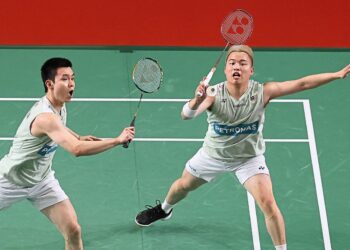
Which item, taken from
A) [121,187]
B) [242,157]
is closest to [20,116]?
[121,187]

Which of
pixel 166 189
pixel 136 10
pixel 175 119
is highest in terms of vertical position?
pixel 136 10

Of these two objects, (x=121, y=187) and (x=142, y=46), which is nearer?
(x=121, y=187)

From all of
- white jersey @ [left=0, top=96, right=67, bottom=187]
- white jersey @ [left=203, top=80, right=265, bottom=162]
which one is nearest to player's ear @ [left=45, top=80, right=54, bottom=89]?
white jersey @ [left=0, top=96, right=67, bottom=187]

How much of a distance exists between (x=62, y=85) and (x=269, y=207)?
6.95 ft

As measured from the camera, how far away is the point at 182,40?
41.2 ft

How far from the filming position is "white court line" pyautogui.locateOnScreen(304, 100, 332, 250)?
9383 millimetres

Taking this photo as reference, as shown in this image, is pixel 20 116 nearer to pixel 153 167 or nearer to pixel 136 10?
pixel 153 167

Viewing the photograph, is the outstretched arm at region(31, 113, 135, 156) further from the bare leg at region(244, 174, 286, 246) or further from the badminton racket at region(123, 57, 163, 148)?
the bare leg at region(244, 174, 286, 246)

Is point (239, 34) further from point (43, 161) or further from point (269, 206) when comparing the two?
point (43, 161)

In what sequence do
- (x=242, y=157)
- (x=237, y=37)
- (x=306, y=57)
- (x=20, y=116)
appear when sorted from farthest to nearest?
(x=306, y=57) → (x=20, y=116) → (x=237, y=37) → (x=242, y=157)

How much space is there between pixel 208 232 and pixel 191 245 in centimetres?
29

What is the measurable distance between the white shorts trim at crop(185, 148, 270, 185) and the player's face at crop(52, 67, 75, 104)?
1.55 meters

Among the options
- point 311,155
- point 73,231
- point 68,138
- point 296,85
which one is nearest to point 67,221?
point 73,231

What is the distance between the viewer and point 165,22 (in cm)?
1274
